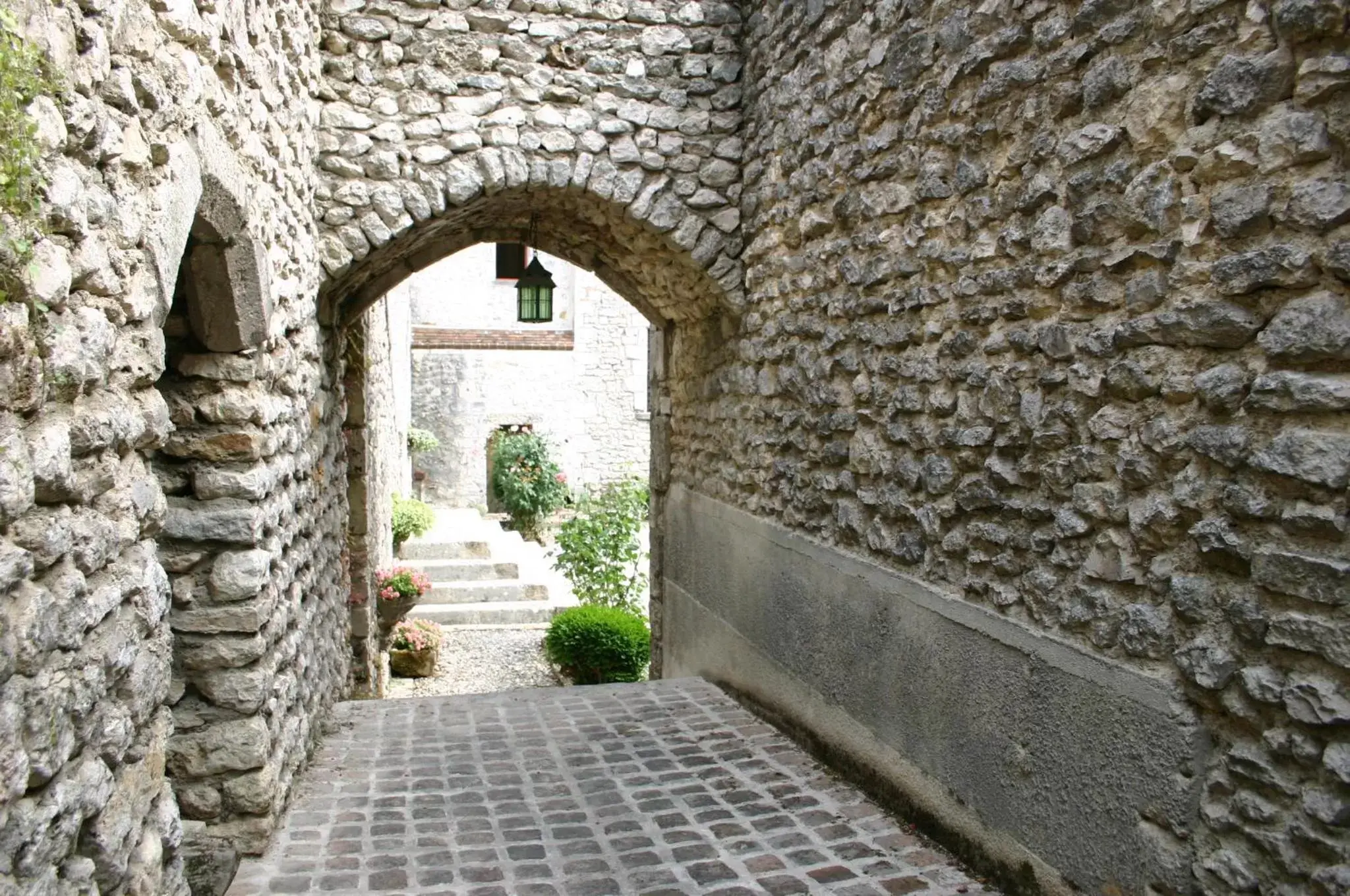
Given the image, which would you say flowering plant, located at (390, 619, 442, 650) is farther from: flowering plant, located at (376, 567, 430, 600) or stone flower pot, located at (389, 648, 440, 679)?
flowering plant, located at (376, 567, 430, 600)

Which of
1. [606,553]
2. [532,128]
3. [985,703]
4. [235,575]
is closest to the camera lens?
[985,703]

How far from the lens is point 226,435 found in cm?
329

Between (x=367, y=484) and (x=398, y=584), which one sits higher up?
(x=367, y=484)

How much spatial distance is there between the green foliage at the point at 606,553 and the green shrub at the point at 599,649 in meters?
1.29

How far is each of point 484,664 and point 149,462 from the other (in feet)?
24.2

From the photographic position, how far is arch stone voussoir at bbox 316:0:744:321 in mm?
4746

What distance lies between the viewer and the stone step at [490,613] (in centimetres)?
1059

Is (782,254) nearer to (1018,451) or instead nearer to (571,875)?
(1018,451)

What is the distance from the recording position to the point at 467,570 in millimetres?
11172

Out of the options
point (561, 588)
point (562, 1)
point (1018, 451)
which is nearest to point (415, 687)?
point (561, 588)

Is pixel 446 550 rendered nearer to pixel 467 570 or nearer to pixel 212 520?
pixel 467 570

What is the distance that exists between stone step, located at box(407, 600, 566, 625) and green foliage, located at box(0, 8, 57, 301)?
9313mm

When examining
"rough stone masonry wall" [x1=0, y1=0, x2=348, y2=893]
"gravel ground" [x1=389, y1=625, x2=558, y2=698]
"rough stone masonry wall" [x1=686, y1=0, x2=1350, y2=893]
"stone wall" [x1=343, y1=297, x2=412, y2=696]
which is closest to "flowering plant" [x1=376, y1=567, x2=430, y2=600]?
"stone wall" [x1=343, y1=297, x2=412, y2=696]

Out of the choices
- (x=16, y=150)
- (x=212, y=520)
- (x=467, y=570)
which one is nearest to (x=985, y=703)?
(x=212, y=520)
